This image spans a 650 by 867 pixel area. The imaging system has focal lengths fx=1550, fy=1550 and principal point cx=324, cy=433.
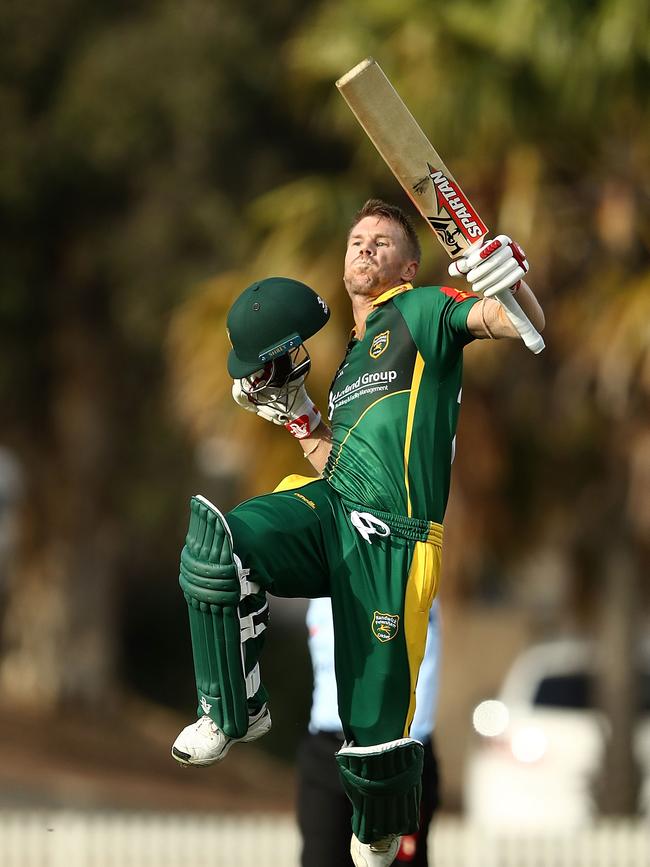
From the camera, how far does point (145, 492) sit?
17.4 m

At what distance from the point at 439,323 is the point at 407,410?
0.74 feet

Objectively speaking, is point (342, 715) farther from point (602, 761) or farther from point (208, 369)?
point (602, 761)

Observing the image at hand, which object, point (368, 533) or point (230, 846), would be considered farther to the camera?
point (230, 846)

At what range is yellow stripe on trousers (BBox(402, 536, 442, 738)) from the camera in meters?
3.75

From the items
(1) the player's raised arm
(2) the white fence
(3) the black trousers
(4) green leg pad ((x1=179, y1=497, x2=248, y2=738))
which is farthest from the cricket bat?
(2) the white fence

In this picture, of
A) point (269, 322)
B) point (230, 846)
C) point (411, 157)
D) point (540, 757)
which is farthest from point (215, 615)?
point (540, 757)

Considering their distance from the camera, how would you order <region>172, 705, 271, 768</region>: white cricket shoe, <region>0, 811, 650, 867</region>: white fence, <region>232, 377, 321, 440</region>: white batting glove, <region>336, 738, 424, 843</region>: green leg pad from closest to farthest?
<region>172, 705, 271, 768</region>: white cricket shoe
<region>336, 738, 424, 843</region>: green leg pad
<region>232, 377, 321, 440</region>: white batting glove
<region>0, 811, 650, 867</region>: white fence

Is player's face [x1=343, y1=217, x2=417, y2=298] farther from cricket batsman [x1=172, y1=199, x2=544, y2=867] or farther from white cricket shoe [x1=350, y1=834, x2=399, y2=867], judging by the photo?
white cricket shoe [x1=350, y1=834, x2=399, y2=867]

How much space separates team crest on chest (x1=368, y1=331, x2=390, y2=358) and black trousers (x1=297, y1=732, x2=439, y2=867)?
1.53 metres

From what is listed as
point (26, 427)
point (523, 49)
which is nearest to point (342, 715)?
point (523, 49)

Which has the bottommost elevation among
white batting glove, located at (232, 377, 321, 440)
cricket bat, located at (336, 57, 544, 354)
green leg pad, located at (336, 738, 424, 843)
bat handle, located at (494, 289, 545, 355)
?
green leg pad, located at (336, 738, 424, 843)

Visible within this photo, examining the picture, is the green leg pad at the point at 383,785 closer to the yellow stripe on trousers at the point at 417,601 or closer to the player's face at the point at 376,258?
the yellow stripe on trousers at the point at 417,601

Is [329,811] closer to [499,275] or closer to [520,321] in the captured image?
[520,321]

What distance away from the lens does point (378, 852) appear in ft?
12.9
